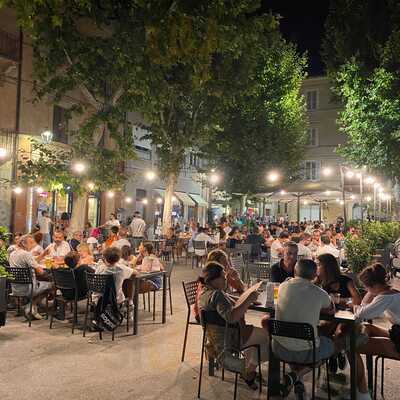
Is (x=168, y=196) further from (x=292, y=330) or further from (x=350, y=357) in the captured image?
(x=292, y=330)

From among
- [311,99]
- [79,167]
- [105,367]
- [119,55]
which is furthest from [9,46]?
[311,99]

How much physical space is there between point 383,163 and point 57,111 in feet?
47.2

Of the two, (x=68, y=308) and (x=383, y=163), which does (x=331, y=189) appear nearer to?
(x=383, y=163)

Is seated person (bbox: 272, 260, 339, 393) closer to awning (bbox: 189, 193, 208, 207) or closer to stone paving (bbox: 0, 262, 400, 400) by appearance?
stone paving (bbox: 0, 262, 400, 400)

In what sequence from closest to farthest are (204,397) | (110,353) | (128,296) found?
(204,397), (110,353), (128,296)

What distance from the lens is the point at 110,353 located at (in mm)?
5824

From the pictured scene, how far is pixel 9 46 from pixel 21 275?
13.2 meters

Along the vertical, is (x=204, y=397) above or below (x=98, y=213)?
below

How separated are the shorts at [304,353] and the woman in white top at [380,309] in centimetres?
42

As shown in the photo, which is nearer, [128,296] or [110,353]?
[110,353]

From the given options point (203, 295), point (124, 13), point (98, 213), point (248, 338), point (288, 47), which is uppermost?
point (288, 47)

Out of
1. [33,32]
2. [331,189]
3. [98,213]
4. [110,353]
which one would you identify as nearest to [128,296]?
[110,353]

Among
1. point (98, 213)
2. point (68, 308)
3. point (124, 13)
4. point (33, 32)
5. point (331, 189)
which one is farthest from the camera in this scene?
point (98, 213)

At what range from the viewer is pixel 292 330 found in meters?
3.99
